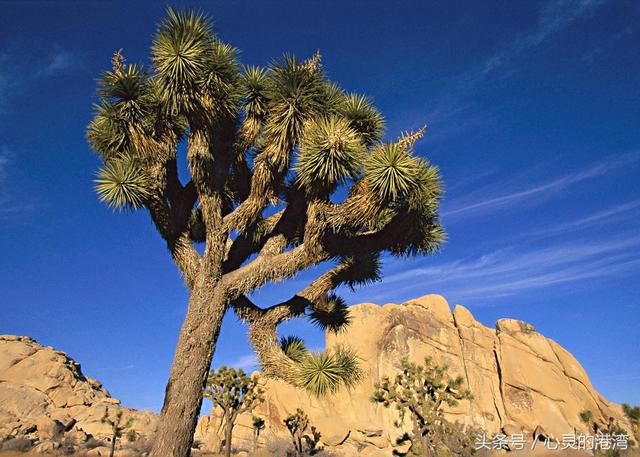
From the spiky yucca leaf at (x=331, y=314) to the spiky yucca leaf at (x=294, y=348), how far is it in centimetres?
55

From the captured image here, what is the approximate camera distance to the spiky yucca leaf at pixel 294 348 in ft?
25.8

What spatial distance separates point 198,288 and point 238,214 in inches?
48.8

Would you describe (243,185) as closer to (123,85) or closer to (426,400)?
(123,85)

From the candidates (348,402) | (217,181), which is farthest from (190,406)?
(348,402)

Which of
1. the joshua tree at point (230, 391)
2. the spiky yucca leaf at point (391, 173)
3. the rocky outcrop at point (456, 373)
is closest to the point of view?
the spiky yucca leaf at point (391, 173)

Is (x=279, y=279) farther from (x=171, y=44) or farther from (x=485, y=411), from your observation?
(x=485, y=411)

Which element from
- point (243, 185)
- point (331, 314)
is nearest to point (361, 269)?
point (331, 314)

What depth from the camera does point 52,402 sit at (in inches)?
1492

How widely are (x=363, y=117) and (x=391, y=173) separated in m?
2.46

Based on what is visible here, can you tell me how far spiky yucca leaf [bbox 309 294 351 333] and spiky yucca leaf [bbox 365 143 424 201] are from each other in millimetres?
2568

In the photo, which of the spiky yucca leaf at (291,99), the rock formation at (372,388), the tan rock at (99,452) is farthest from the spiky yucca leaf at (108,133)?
the rock formation at (372,388)

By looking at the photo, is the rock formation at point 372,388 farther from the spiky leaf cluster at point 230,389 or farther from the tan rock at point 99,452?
the spiky leaf cluster at point 230,389

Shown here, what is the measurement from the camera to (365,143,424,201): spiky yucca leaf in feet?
21.2

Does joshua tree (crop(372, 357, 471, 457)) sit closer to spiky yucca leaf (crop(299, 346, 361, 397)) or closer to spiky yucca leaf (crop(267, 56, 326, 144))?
spiky yucca leaf (crop(299, 346, 361, 397))
